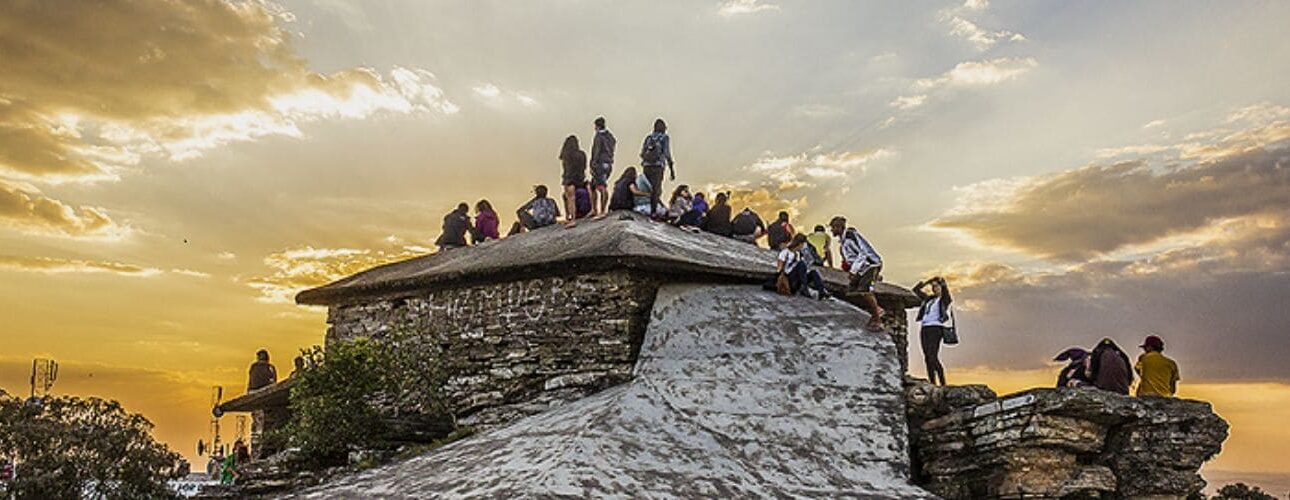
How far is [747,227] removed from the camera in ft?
59.1

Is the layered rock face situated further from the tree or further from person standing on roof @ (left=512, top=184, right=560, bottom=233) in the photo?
the tree

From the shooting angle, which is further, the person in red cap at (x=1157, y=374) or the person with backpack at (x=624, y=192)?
the person with backpack at (x=624, y=192)

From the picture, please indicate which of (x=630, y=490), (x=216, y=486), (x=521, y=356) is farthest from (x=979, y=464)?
(x=216, y=486)

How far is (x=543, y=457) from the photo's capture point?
30.3 feet

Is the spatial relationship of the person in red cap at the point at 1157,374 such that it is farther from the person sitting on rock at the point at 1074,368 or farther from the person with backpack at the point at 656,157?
the person with backpack at the point at 656,157

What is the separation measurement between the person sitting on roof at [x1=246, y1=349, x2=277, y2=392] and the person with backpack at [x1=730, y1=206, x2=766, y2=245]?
9619 mm

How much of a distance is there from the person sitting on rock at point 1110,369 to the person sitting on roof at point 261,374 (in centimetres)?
1491

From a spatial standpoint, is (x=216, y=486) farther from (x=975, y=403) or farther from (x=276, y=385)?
(x=975, y=403)

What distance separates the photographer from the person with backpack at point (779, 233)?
60.7 feet

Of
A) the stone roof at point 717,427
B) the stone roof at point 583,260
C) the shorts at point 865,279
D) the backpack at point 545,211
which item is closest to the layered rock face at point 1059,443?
the stone roof at point 717,427

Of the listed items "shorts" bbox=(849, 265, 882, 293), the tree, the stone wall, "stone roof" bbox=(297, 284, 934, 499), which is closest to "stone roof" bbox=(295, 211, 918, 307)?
the stone wall

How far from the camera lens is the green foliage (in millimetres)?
12672

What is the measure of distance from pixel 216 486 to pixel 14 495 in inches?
123

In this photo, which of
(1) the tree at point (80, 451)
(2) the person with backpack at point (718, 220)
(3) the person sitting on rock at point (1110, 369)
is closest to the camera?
(3) the person sitting on rock at point (1110, 369)
